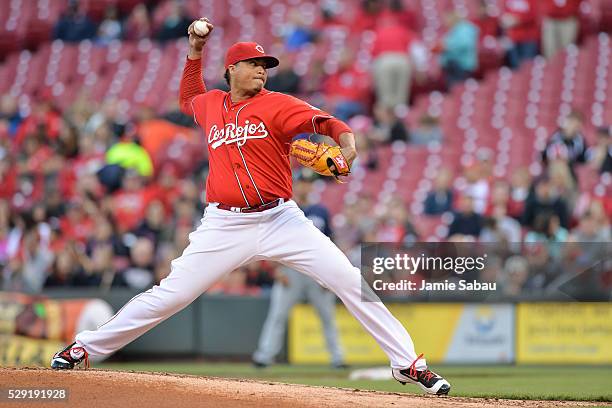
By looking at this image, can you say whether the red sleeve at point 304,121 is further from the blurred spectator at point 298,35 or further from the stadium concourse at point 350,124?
the blurred spectator at point 298,35

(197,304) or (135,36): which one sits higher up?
(135,36)

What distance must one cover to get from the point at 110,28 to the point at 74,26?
618mm

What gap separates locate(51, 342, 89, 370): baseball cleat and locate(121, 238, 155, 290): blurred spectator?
5139mm

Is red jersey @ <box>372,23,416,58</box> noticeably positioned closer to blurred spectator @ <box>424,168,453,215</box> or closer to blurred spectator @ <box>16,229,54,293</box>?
blurred spectator @ <box>424,168,453,215</box>

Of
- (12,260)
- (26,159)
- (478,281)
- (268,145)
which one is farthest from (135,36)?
(268,145)

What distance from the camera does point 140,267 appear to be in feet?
40.0

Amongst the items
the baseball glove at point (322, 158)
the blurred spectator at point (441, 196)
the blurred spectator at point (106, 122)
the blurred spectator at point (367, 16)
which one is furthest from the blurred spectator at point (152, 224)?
the baseball glove at point (322, 158)

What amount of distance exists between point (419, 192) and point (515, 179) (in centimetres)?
144

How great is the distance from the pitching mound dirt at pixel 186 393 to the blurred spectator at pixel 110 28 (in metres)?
11.9

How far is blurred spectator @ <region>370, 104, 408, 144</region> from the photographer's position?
568 inches

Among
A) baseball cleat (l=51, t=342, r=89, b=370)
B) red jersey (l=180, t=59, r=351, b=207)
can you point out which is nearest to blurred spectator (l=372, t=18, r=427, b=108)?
red jersey (l=180, t=59, r=351, b=207)

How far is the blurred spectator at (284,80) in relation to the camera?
50.0 feet

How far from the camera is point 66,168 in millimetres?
14672

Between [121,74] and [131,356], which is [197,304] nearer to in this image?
[131,356]
